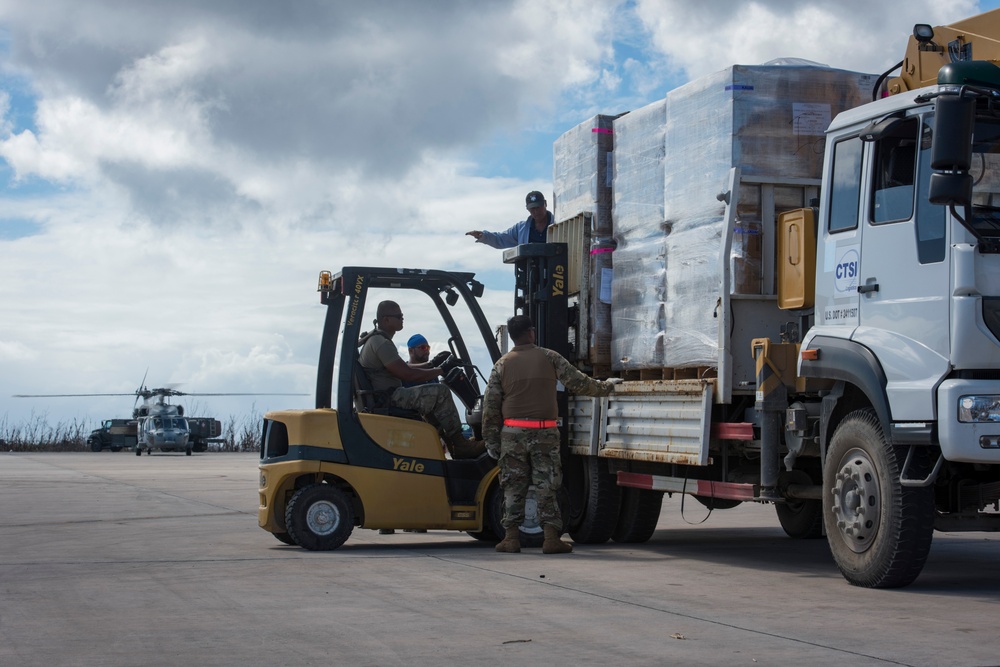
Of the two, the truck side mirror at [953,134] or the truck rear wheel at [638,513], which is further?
the truck rear wheel at [638,513]

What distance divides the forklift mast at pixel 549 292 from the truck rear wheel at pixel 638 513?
1.43 m

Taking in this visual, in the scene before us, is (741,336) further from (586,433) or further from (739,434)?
(586,433)

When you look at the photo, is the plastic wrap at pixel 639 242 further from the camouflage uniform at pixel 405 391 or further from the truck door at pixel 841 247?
the truck door at pixel 841 247

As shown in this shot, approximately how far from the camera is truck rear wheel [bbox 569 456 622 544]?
11.7 metres

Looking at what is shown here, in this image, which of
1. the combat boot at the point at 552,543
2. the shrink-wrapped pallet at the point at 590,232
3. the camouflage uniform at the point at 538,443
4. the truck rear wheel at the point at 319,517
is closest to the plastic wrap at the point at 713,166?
the camouflage uniform at the point at 538,443

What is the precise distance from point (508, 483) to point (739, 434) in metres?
→ 2.41

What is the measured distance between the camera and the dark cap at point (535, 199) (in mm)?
12570

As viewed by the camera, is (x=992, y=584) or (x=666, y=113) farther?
(x=666, y=113)

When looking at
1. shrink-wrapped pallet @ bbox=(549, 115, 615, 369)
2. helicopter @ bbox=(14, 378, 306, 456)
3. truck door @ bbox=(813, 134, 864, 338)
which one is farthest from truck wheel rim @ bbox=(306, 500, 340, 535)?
helicopter @ bbox=(14, 378, 306, 456)

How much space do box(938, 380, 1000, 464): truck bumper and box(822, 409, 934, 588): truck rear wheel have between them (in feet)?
1.50

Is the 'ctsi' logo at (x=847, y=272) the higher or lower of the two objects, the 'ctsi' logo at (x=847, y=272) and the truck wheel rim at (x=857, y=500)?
the higher

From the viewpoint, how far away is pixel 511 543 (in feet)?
35.3

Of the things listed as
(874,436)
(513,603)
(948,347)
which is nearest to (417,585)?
(513,603)

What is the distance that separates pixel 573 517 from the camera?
12.2 metres
